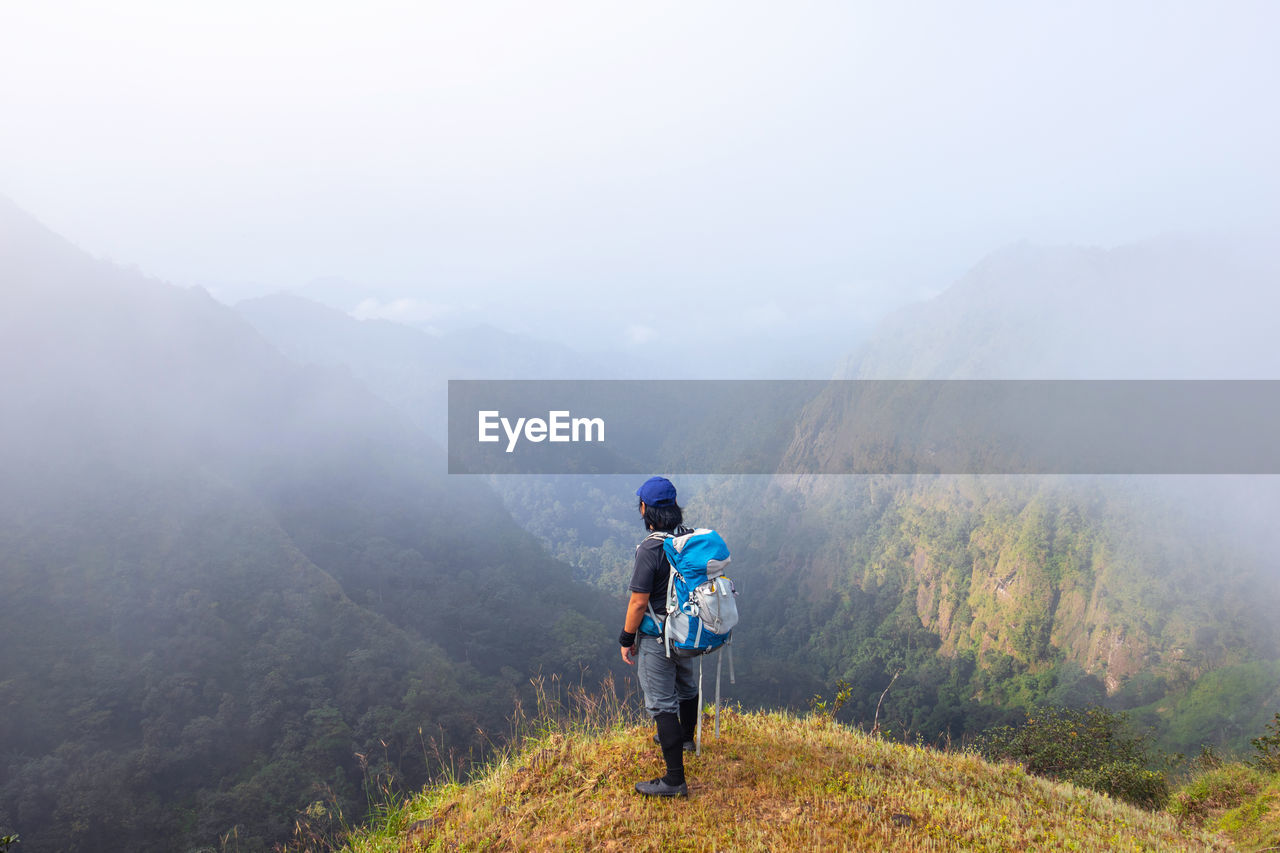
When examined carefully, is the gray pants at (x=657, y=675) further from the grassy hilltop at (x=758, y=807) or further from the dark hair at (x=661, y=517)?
the dark hair at (x=661, y=517)

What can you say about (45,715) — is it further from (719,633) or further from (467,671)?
(719,633)

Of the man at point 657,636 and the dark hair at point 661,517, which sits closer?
the man at point 657,636

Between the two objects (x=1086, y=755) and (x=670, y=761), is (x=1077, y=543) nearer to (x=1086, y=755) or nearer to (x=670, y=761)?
(x=1086, y=755)

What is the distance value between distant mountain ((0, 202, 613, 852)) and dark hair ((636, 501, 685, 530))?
27.3 meters

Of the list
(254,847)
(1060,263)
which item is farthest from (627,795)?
(1060,263)

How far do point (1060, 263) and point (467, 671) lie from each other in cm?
18412

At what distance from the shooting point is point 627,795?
5.09m

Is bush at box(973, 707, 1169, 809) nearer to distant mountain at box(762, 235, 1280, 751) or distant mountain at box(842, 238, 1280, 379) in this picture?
distant mountain at box(762, 235, 1280, 751)

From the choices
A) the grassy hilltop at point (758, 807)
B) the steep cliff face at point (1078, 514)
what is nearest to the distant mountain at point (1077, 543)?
the steep cliff face at point (1078, 514)

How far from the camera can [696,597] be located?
15.9 ft

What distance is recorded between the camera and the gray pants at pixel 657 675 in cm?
506

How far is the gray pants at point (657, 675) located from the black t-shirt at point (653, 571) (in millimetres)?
299

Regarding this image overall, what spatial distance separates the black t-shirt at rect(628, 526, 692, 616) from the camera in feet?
16.3

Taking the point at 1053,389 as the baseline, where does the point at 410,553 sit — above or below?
below
